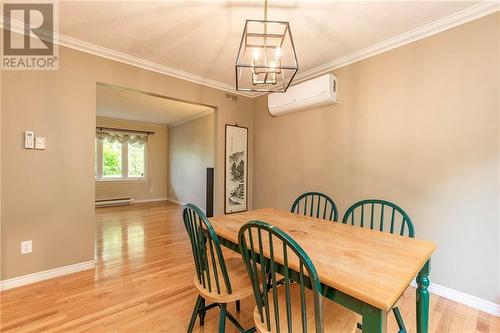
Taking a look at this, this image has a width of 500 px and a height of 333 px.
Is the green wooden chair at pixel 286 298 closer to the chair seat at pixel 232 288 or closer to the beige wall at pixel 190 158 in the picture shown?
the chair seat at pixel 232 288

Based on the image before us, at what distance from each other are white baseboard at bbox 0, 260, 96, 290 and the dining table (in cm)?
177

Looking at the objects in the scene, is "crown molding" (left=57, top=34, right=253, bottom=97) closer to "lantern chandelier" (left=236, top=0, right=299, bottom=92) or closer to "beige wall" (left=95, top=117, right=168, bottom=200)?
"lantern chandelier" (left=236, top=0, right=299, bottom=92)

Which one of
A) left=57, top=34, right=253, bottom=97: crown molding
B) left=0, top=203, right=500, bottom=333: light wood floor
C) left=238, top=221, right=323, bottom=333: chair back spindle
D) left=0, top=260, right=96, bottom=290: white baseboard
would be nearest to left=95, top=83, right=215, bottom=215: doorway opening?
left=57, top=34, right=253, bottom=97: crown molding

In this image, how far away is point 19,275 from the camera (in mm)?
2086

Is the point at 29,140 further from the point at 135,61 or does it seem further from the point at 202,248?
the point at 202,248

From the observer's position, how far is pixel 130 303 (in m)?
1.86

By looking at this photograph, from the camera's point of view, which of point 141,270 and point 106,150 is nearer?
point 141,270

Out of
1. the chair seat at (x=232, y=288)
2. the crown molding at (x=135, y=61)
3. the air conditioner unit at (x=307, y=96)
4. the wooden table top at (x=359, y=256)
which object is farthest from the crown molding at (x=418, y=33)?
the chair seat at (x=232, y=288)

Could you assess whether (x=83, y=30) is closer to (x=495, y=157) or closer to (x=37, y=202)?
(x=37, y=202)

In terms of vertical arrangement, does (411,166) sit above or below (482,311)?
above

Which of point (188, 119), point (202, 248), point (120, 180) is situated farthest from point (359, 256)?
point (120, 180)

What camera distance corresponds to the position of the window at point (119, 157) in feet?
19.4

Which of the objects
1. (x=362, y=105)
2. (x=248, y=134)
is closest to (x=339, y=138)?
(x=362, y=105)

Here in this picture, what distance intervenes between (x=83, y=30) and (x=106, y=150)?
183 inches
